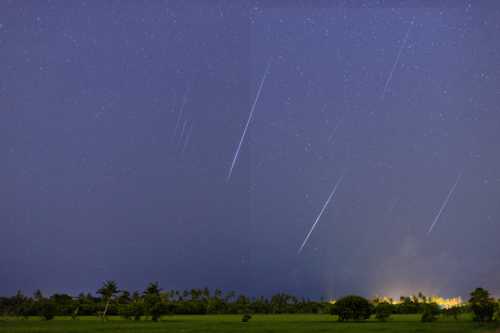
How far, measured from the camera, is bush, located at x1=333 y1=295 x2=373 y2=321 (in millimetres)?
81688

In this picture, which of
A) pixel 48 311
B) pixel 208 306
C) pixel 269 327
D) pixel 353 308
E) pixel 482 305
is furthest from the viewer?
pixel 208 306

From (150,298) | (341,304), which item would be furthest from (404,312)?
(150,298)

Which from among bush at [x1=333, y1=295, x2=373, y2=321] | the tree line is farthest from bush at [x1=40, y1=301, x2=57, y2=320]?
bush at [x1=333, y1=295, x2=373, y2=321]

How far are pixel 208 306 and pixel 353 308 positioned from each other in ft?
202

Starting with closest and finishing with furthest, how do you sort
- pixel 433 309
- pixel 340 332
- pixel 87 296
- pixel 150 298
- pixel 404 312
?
1. pixel 340 332
2. pixel 433 309
3. pixel 150 298
4. pixel 404 312
5. pixel 87 296

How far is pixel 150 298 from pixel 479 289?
59946 millimetres

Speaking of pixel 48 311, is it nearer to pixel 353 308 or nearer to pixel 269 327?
pixel 269 327

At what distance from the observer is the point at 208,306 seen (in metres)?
135

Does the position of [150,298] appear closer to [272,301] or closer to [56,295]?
[56,295]

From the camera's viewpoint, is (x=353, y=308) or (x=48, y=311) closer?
(x=353, y=308)

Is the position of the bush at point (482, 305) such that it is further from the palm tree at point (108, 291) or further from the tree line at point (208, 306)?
the palm tree at point (108, 291)

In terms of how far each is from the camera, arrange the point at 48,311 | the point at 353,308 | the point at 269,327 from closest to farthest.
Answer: the point at 269,327, the point at 353,308, the point at 48,311

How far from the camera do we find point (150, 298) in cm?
10006

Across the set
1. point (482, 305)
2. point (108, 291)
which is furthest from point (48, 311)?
point (482, 305)
